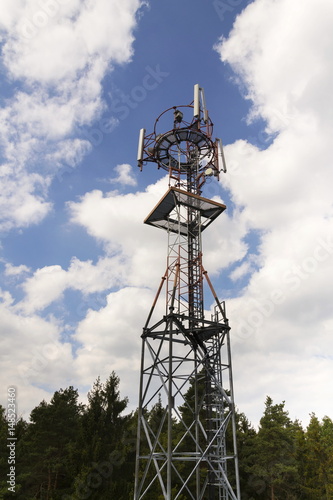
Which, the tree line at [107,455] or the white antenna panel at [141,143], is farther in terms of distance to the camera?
the tree line at [107,455]

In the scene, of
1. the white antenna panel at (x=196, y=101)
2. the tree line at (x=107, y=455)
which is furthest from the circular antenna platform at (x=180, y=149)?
the tree line at (x=107, y=455)

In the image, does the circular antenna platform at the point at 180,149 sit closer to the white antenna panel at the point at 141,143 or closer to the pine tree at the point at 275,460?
the white antenna panel at the point at 141,143

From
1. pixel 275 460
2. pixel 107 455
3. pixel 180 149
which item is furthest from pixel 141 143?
pixel 275 460

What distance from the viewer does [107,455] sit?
79.1 feet

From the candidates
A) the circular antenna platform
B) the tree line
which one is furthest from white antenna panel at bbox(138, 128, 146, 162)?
the tree line

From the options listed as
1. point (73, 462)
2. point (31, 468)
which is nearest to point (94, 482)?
point (73, 462)

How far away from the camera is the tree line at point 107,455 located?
23.8 metres

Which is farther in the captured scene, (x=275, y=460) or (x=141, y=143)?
(x=275, y=460)

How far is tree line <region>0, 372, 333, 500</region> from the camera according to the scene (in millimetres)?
23750

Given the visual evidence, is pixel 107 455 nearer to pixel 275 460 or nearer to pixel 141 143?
pixel 275 460

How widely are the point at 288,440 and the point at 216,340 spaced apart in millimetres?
21392

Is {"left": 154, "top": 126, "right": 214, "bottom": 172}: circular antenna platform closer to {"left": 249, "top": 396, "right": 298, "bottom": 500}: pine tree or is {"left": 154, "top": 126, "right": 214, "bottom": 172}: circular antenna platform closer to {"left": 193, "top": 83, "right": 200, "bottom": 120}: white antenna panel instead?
{"left": 193, "top": 83, "right": 200, "bottom": 120}: white antenna panel

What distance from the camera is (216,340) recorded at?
669 inches

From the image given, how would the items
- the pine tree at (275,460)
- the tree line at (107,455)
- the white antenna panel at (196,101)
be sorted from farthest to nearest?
the pine tree at (275,460), the tree line at (107,455), the white antenna panel at (196,101)
